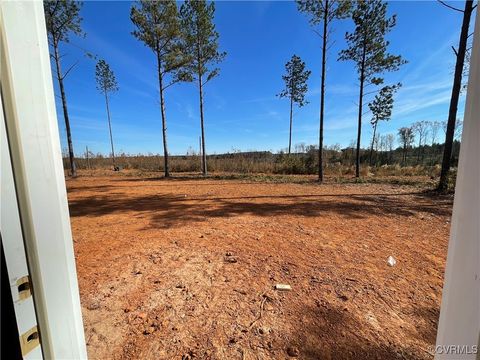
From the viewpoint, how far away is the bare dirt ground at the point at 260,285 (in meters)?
1.45

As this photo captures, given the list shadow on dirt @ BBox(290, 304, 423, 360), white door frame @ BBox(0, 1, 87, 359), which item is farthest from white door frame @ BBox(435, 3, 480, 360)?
shadow on dirt @ BBox(290, 304, 423, 360)

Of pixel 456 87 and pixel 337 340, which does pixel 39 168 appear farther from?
pixel 456 87

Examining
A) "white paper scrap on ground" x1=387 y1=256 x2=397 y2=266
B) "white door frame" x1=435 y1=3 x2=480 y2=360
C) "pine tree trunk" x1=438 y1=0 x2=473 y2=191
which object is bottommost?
"white paper scrap on ground" x1=387 y1=256 x2=397 y2=266

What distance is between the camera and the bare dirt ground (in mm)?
1454

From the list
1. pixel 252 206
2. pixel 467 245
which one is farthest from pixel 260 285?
pixel 252 206

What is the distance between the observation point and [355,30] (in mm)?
10266

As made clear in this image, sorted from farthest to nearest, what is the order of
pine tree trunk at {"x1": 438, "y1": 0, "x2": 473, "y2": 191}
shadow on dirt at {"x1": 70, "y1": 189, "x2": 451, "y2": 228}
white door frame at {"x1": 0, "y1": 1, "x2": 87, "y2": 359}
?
1. pine tree trunk at {"x1": 438, "y1": 0, "x2": 473, "y2": 191}
2. shadow on dirt at {"x1": 70, "y1": 189, "x2": 451, "y2": 228}
3. white door frame at {"x1": 0, "y1": 1, "x2": 87, "y2": 359}

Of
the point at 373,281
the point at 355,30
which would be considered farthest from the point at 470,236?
the point at 355,30

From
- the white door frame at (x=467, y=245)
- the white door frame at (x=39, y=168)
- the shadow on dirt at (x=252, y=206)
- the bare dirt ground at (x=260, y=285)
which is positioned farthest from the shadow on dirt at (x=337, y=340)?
the shadow on dirt at (x=252, y=206)

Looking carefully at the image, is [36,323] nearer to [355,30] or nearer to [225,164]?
[355,30]

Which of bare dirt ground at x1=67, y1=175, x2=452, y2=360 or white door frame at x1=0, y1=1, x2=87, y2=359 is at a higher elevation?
white door frame at x1=0, y1=1, x2=87, y2=359

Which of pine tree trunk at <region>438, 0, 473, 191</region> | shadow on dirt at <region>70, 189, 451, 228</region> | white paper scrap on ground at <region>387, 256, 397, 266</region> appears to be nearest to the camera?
white paper scrap on ground at <region>387, 256, 397, 266</region>

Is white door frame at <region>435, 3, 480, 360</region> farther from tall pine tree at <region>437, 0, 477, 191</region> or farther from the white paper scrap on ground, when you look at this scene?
tall pine tree at <region>437, 0, 477, 191</region>

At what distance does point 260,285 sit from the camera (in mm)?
2082
